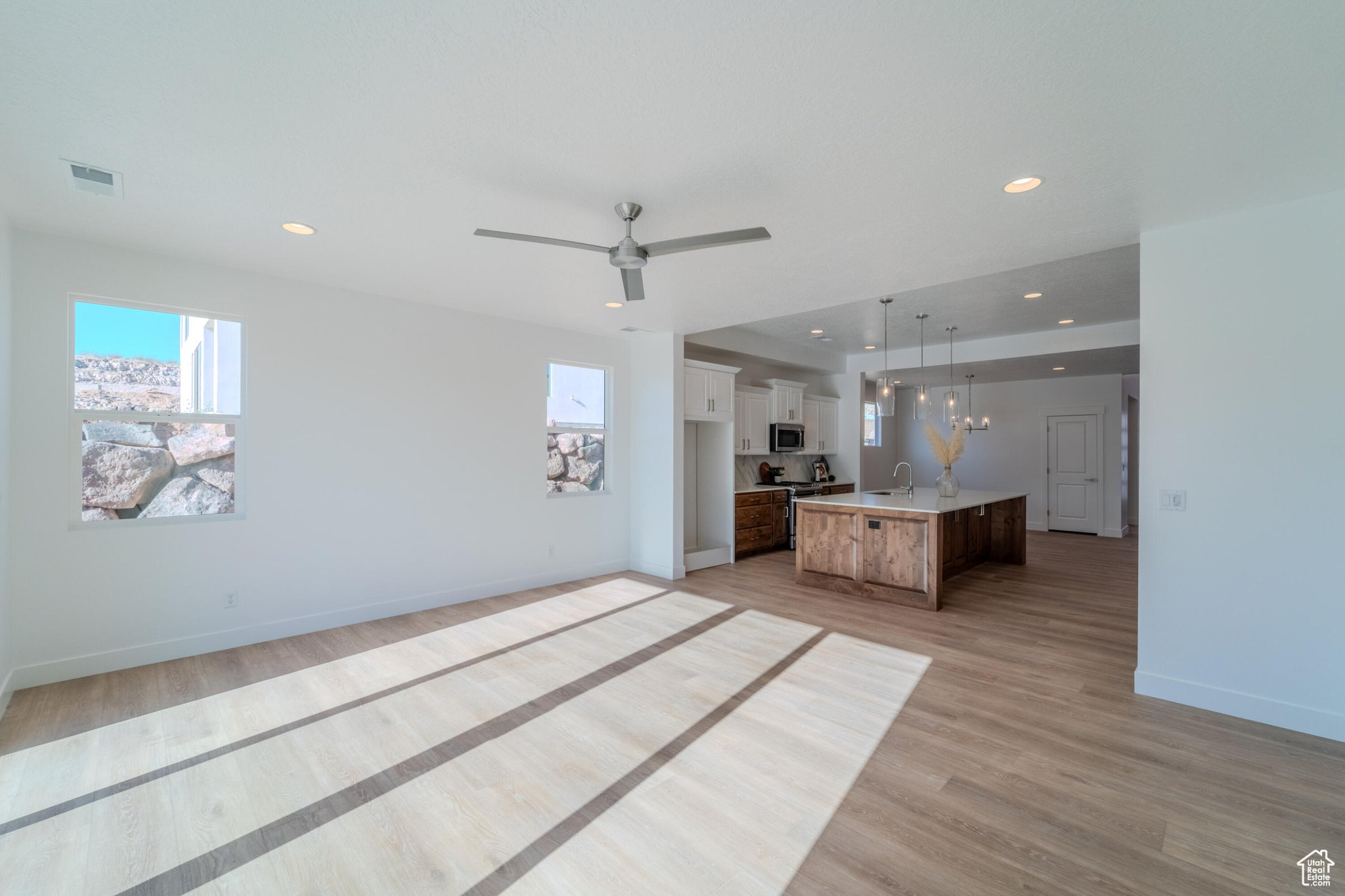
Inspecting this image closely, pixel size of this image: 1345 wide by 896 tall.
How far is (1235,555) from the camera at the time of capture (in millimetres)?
2906

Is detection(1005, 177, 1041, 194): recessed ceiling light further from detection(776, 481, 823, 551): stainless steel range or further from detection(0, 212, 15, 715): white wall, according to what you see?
detection(776, 481, 823, 551): stainless steel range

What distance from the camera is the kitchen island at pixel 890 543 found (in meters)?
4.85

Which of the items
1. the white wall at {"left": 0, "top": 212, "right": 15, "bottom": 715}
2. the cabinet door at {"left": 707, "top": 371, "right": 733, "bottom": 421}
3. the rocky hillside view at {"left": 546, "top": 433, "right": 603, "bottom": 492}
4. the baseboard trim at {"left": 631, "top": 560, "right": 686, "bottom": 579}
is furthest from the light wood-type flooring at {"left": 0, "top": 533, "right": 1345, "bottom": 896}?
the cabinet door at {"left": 707, "top": 371, "right": 733, "bottom": 421}

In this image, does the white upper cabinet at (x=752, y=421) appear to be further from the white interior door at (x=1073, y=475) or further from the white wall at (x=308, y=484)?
the white interior door at (x=1073, y=475)

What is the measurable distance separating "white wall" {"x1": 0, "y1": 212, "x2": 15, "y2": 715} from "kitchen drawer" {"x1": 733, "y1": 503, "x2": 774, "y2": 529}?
5.75 metres

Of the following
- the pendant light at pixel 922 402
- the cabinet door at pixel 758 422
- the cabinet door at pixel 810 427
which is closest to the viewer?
the pendant light at pixel 922 402

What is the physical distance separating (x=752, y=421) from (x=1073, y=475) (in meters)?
5.89

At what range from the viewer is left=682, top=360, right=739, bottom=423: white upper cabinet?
20.5ft

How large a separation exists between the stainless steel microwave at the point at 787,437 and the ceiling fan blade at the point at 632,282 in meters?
4.77

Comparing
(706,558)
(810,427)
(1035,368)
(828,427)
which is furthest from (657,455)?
(1035,368)

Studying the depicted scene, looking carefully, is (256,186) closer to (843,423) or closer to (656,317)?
(656,317)

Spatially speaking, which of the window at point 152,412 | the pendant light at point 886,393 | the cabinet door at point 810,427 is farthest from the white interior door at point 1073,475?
the window at point 152,412

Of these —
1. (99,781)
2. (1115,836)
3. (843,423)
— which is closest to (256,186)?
(99,781)

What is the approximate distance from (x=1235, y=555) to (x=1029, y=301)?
10.4 feet
